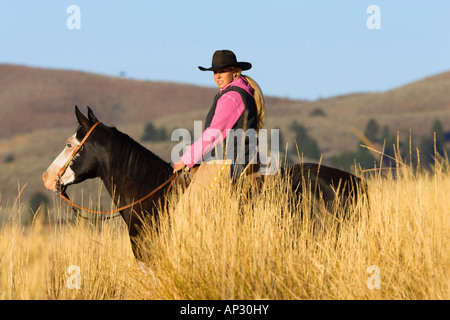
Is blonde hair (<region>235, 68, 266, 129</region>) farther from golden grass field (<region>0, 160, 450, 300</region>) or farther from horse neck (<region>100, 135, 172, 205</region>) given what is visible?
horse neck (<region>100, 135, 172, 205</region>)

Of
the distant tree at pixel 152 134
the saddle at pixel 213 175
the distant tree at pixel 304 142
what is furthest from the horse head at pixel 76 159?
the distant tree at pixel 152 134

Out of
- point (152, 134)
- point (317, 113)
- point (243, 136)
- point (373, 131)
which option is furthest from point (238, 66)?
point (317, 113)

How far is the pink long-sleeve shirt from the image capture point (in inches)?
245

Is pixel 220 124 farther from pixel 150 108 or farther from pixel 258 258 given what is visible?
pixel 150 108

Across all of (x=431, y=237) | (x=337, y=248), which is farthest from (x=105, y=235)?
(x=431, y=237)

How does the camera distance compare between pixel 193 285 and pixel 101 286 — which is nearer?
pixel 193 285

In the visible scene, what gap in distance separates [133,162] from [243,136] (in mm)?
1106

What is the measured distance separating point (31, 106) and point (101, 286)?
5166 inches

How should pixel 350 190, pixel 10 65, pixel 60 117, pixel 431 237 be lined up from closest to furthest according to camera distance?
1. pixel 431 237
2. pixel 350 190
3. pixel 60 117
4. pixel 10 65

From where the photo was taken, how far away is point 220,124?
20.5 ft

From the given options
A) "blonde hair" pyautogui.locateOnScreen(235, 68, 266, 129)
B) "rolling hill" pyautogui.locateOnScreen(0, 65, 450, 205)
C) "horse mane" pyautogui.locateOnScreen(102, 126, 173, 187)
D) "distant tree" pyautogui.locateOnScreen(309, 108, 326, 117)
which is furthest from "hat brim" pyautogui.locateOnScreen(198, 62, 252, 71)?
"distant tree" pyautogui.locateOnScreen(309, 108, 326, 117)
